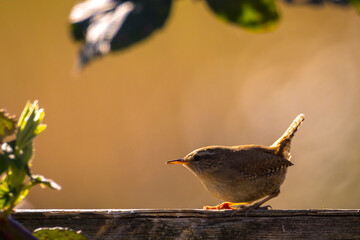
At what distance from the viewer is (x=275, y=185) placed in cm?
286

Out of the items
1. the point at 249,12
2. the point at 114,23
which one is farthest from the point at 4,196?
the point at 249,12

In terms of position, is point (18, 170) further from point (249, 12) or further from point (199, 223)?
point (199, 223)

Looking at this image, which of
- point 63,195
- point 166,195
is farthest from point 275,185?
point 63,195

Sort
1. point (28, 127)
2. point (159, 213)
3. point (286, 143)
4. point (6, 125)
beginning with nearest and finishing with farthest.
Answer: point (28, 127) < point (6, 125) < point (159, 213) < point (286, 143)

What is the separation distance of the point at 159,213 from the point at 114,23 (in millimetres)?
895

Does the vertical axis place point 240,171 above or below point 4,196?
above

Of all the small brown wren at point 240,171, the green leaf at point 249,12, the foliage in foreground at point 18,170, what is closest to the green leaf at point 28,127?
the foliage in foreground at point 18,170

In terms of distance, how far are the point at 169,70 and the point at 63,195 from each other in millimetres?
1348

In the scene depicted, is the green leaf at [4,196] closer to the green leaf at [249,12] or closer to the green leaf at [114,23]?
the green leaf at [114,23]

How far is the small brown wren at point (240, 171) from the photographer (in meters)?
2.80

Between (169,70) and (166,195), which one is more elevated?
(169,70)

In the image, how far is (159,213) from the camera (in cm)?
170

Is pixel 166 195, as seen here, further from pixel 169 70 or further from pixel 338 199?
pixel 338 199

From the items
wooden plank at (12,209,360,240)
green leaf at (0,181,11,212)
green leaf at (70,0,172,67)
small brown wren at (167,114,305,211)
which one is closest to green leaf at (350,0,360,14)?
green leaf at (70,0,172,67)
